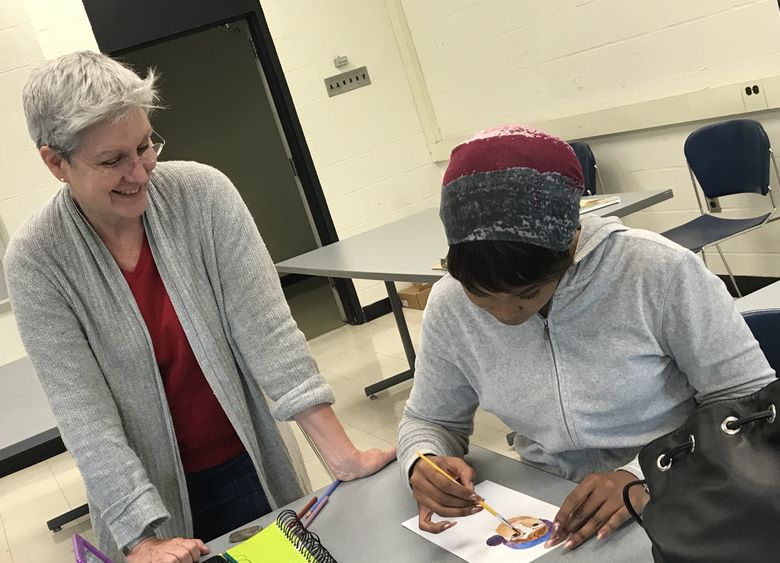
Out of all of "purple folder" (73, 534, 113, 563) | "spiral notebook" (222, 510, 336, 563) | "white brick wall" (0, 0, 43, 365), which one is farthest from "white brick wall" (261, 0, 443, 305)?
"purple folder" (73, 534, 113, 563)

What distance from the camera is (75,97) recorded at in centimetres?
137

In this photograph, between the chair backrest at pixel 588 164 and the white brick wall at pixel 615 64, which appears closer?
the white brick wall at pixel 615 64

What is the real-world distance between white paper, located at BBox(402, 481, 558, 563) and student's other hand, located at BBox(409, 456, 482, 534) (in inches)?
0.5

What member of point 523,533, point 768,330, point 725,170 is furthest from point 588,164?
point 523,533

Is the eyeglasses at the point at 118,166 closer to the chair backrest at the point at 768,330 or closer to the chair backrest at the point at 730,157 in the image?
the chair backrest at the point at 768,330

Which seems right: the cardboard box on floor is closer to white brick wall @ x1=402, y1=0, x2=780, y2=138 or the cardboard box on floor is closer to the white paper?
white brick wall @ x1=402, y1=0, x2=780, y2=138

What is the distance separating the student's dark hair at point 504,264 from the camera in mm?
1103

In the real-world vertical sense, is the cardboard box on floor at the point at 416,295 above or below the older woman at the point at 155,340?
below

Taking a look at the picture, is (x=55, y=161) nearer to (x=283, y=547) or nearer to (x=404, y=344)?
(x=283, y=547)

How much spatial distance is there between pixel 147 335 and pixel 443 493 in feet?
2.03

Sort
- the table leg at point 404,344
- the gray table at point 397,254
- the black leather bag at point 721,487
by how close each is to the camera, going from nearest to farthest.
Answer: the black leather bag at point 721,487 < the gray table at point 397,254 < the table leg at point 404,344

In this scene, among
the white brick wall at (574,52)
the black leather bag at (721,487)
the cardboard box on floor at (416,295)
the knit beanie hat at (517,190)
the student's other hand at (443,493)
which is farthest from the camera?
the cardboard box on floor at (416,295)

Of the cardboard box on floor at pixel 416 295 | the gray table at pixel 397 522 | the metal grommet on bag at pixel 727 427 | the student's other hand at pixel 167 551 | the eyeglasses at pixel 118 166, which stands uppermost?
the eyeglasses at pixel 118 166

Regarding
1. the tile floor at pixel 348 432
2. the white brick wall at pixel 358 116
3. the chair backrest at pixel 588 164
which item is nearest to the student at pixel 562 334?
the tile floor at pixel 348 432
